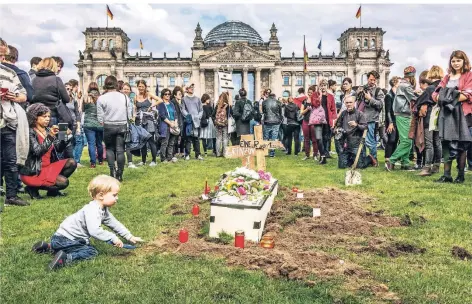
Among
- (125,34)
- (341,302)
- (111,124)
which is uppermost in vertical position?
(125,34)

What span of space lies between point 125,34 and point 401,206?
304 ft

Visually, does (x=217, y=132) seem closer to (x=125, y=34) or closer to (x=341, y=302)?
(x=341, y=302)

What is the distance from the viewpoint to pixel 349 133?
10703 mm

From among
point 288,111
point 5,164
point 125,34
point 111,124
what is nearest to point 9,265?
point 5,164

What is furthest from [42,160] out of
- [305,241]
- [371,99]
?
[371,99]

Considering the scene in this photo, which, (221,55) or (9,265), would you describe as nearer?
(9,265)

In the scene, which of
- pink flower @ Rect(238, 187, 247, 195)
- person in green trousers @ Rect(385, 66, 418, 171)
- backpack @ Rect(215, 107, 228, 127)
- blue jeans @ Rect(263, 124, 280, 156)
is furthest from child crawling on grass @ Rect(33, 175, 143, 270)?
blue jeans @ Rect(263, 124, 280, 156)

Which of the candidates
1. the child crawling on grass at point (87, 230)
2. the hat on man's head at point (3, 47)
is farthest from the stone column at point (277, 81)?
the child crawling on grass at point (87, 230)

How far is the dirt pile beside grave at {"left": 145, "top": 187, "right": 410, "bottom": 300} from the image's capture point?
13.2 ft

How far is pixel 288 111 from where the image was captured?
14.8 meters

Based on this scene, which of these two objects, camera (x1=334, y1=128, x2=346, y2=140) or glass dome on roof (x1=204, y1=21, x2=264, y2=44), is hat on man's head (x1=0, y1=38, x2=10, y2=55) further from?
glass dome on roof (x1=204, y1=21, x2=264, y2=44)

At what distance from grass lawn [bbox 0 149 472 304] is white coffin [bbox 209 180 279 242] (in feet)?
2.66

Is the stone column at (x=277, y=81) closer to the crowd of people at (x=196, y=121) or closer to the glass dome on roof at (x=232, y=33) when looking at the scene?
the glass dome on roof at (x=232, y=33)

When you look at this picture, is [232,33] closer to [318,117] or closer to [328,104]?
[328,104]
